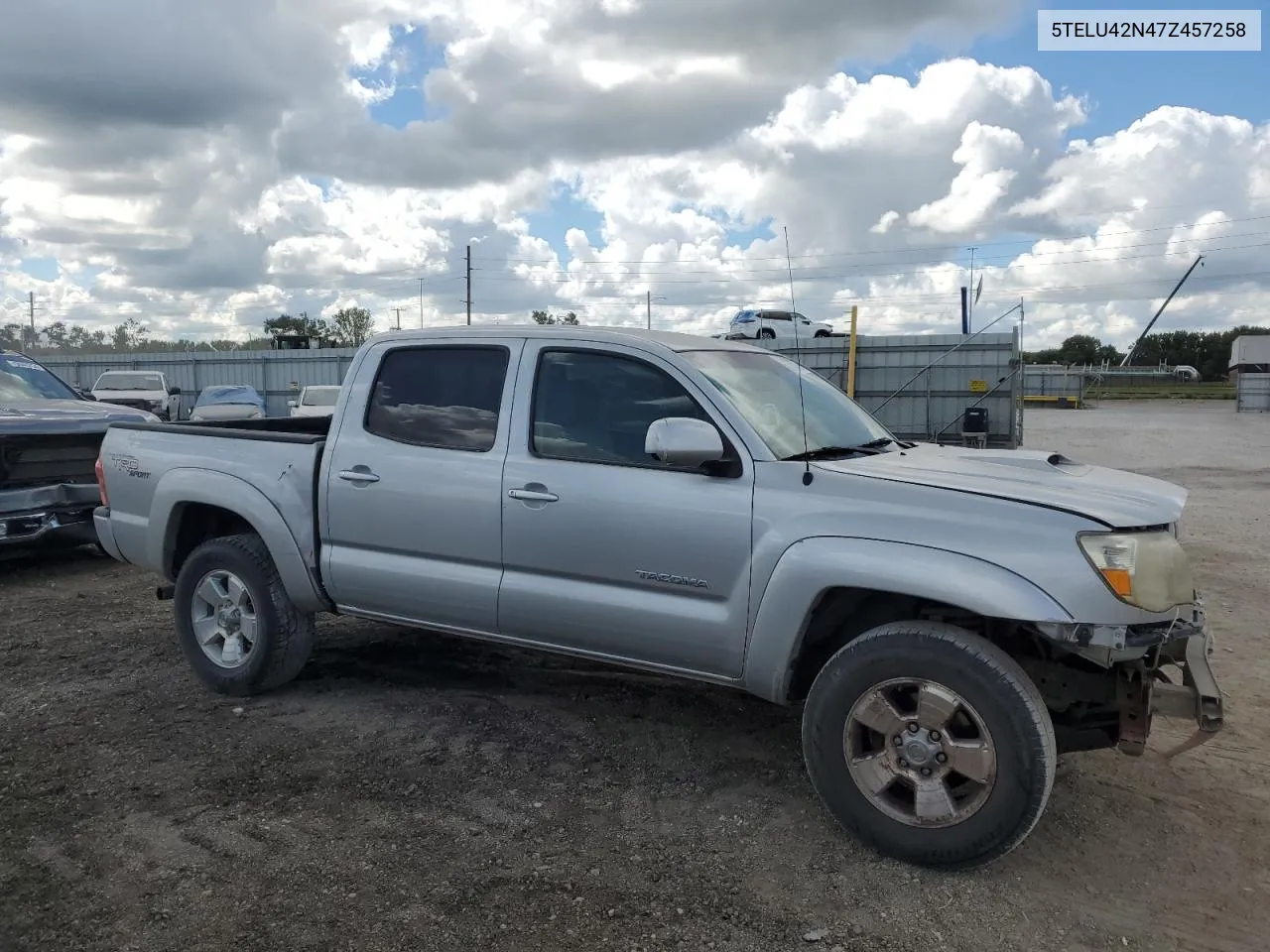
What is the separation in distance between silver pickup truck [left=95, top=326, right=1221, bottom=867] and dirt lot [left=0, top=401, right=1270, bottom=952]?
1.08 ft

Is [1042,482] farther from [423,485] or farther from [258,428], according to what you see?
[258,428]

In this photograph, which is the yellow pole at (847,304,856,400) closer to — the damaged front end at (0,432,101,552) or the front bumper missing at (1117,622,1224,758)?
the damaged front end at (0,432,101,552)

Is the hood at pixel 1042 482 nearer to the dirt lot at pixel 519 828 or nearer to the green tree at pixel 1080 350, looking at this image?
the dirt lot at pixel 519 828

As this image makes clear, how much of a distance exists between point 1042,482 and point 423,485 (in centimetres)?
257

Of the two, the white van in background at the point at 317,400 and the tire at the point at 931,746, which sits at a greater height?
the white van in background at the point at 317,400

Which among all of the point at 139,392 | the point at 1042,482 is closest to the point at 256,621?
the point at 1042,482

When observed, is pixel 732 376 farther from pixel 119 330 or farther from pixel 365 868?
pixel 119 330

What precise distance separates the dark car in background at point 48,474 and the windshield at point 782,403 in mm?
5141

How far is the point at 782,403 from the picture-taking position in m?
4.30

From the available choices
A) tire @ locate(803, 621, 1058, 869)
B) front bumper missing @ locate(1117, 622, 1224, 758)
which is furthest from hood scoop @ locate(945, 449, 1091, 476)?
tire @ locate(803, 621, 1058, 869)

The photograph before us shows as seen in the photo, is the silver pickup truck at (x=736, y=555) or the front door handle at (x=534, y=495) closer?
the silver pickup truck at (x=736, y=555)

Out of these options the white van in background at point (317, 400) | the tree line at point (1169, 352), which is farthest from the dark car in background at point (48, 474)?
the tree line at point (1169, 352)

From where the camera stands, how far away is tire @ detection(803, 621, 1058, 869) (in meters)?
3.19

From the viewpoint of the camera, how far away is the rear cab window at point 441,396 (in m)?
4.42
